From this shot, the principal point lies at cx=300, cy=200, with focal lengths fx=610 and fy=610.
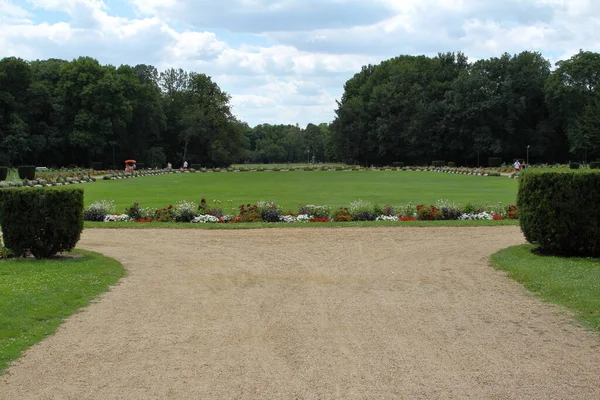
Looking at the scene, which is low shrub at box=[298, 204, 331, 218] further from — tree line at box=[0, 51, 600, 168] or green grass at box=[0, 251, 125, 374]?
tree line at box=[0, 51, 600, 168]

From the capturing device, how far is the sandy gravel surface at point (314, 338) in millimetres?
5248

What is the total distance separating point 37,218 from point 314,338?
21.9 ft

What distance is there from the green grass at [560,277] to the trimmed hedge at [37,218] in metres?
7.94

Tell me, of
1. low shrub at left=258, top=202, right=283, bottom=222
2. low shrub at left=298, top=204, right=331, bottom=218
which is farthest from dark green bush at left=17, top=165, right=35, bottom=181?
low shrub at left=298, top=204, right=331, bottom=218

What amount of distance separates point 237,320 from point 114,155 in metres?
77.8

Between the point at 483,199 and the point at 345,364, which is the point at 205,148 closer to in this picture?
the point at 483,199

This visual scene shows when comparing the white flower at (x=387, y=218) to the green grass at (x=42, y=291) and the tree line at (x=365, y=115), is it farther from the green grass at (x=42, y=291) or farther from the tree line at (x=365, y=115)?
the tree line at (x=365, y=115)

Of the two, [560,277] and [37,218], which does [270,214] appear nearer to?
[37,218]

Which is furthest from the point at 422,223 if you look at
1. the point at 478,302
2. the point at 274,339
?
the point at 274,339

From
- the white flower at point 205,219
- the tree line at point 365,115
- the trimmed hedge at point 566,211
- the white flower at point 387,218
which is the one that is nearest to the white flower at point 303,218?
the white flower at point 387,218

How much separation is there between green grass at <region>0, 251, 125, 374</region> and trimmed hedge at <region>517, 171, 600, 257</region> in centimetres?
772

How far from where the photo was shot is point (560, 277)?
31.6ft

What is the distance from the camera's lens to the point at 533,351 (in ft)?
20.4

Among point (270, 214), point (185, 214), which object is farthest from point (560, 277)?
point (185, 214)
